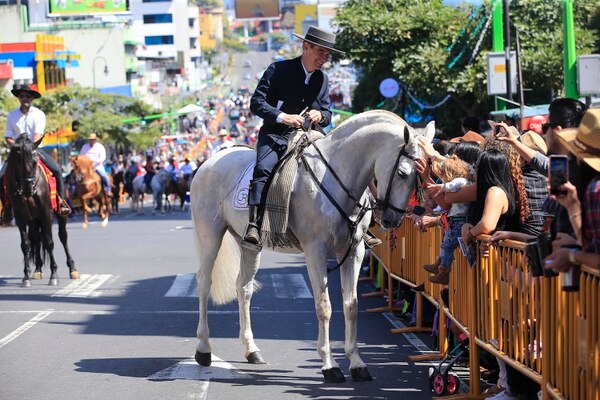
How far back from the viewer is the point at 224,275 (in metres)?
12.0

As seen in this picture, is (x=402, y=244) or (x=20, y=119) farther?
(x=20, y=119)

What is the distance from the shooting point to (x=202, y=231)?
1182cm

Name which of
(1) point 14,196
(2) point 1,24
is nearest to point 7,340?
(1) point 14,196

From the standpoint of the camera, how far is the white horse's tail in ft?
39.4

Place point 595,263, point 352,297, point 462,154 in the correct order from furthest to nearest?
1. point 462,154
2. point 352,297
3. point 595,263

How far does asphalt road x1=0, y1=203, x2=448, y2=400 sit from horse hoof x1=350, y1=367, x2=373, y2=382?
8cm

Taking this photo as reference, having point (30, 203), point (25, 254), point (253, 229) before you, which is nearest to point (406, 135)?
point (253, 229)

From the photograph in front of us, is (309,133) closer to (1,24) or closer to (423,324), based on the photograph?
(423,324)

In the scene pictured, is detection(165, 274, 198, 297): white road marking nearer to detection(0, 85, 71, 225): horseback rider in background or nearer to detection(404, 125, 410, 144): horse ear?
detection(0, 85, 71, 225): horseback rider in background

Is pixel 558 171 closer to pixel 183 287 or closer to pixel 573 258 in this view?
pixel 573 258

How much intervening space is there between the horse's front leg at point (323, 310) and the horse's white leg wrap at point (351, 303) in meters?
0.15

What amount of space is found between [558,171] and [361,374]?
4323mm

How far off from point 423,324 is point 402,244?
4.04ft

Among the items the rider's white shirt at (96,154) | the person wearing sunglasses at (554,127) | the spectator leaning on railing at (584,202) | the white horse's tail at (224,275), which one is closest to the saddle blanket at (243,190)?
the white horse's tail at (224,275)
